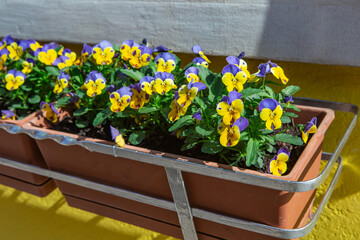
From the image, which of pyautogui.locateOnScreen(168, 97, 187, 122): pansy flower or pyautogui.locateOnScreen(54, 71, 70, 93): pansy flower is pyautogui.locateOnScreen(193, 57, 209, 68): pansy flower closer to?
pyautogui.locateOnScreen(168, 97, 187, 122): pansy flower

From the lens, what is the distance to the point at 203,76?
85 centimetres

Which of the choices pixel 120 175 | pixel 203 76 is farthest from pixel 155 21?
pixel 120 175

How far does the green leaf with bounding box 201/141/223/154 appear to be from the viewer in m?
0.80

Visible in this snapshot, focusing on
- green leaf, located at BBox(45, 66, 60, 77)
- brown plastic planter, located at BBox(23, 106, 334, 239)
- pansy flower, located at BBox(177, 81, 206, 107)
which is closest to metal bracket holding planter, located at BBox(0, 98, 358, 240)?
brown plastic planter, located at BBox(23, 106, 334, 239)

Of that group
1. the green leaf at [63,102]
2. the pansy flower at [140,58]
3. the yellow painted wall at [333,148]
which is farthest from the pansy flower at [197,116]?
the green leaf at [63,102]

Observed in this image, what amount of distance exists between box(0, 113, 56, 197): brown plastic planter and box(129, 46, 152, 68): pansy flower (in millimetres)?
368

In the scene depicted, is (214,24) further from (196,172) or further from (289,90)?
(196,172)

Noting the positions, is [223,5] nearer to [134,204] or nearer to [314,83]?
[314,83]

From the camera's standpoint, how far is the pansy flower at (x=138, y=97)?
868mm

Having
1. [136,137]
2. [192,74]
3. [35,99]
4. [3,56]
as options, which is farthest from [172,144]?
[3,56]

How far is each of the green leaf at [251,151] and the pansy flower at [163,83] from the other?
0.21m

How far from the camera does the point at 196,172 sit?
2.51ft

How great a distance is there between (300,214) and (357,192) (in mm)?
261

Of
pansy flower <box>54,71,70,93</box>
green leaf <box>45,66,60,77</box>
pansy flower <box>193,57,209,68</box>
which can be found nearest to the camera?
pansy flower <box>193,57,209,68</box>
